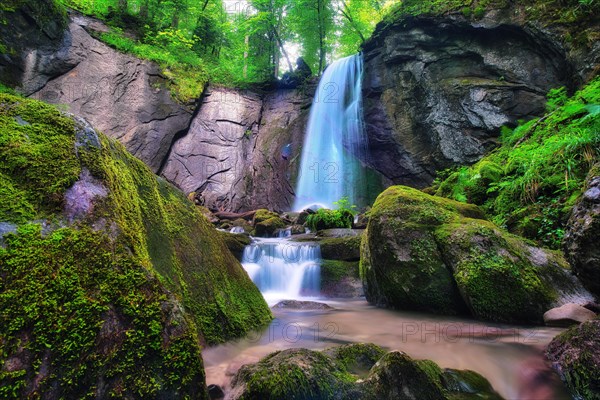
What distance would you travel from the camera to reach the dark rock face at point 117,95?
47.0ft

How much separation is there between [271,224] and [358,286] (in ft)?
18.4

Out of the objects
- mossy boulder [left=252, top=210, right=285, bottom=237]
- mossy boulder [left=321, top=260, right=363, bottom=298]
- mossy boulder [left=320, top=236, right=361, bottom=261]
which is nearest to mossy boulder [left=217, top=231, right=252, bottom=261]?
mossy boulder [left=320, top=236, right=361, bottom=261]

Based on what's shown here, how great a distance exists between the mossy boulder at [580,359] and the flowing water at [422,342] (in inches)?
3.4

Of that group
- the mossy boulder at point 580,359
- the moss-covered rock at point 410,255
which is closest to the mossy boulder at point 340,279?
the moss-covered rock at point 410,255

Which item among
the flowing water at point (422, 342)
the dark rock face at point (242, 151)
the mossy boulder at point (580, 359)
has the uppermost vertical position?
the dark rock face at point (242, 151)

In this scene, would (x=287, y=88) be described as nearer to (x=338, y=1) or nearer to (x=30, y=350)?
(x=338, y=1)

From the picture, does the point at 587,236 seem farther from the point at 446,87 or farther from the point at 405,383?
the point at 446,87

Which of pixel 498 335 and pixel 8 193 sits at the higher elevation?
pixel 8 193

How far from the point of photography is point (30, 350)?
139cm

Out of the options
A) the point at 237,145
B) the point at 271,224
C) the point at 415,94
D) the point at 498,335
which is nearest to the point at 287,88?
the point at 237,145

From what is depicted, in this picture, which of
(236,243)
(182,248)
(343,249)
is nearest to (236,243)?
(236,243)

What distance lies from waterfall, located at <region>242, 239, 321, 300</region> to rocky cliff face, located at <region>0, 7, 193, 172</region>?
8.84m

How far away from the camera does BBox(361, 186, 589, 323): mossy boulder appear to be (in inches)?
155

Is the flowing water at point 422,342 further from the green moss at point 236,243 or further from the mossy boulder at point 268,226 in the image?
the mossy boulder at point 268,226
